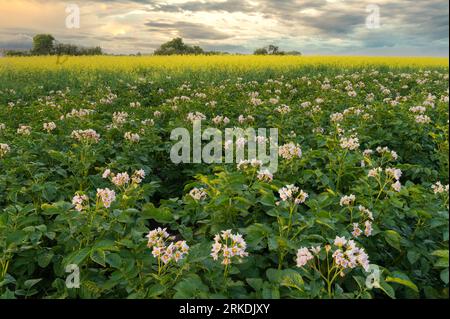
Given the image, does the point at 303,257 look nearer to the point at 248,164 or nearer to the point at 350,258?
the point at 350,258

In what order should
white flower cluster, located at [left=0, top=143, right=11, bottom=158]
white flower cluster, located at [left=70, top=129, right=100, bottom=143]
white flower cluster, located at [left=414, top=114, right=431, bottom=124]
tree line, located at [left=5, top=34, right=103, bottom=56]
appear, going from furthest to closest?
1. tree line, located at [left=5, top=34, right=103, bottom=56]
2. white flower cluster, located at [left=414, top=114, right=431, bottom=124]
3. white flower cluster, located at [left=70, top=129, right=100, bottom=143]
4. white flower cluster, located at [left=0, top=143, right=11, bottom=158]

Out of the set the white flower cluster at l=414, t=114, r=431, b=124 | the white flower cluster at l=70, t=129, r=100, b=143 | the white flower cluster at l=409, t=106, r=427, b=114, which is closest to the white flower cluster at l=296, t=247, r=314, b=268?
the white flower cluster at l=70, t=129, r=100, b=143

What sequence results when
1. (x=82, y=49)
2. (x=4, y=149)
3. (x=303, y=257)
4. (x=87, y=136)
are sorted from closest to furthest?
(x=303, y=257)
(x=4, y=149)
(x=87, y=136)
(x=82, y=49)

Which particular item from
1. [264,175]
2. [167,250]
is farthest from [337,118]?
[167,250]

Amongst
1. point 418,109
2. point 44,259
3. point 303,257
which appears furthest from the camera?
point 418,109

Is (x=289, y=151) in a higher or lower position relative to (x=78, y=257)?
higher

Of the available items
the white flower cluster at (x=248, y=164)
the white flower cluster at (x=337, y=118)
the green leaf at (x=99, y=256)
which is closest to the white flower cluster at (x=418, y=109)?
the white flower cluster at (x=337, y=118)

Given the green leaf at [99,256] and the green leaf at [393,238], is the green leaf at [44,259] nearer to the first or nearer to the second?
the green leaf at [99,256]

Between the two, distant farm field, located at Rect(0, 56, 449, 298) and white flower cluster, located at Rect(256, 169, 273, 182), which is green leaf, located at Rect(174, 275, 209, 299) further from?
white flower cluster, located at Rect(256, 169, 273, 182)

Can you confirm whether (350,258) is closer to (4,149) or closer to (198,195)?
(198,195)

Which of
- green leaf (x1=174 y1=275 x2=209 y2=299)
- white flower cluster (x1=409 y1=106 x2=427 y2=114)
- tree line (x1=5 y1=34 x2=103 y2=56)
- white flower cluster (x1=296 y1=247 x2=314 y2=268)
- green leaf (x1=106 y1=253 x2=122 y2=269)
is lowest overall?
green leaf (x1=174 y1=275 x2=209 y2=299)

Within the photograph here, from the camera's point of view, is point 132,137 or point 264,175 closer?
point 264,175

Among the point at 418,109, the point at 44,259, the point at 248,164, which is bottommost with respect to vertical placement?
the point at 44,259

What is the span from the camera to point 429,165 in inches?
204
